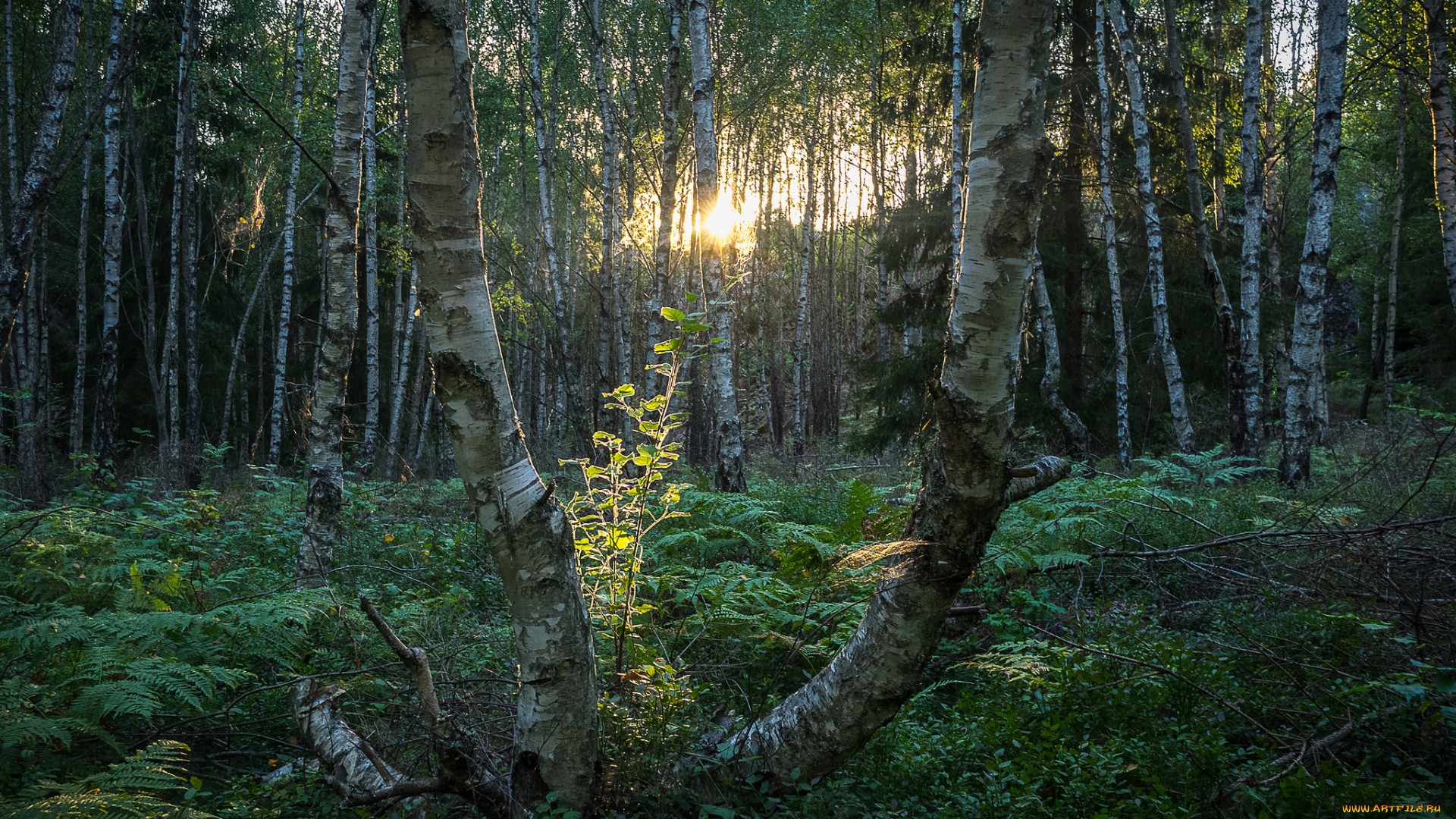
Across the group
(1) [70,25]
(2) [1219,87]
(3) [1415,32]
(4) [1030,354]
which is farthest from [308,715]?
(2) [1219,87]

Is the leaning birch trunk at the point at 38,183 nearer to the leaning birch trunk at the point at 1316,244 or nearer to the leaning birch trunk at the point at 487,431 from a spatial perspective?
the leaning birch trunk at the point at 487,431

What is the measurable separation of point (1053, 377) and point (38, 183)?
11.0 m

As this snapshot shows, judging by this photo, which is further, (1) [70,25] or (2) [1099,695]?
(1) [70,25]

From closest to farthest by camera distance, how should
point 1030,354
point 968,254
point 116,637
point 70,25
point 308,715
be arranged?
point 968,254 < point 308,715 < point 116,637 < point 70,25 < point 1030,354

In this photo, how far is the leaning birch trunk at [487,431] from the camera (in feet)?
6.63

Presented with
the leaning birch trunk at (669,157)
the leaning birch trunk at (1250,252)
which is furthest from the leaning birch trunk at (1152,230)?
the leaning birch trunk at (669,157)

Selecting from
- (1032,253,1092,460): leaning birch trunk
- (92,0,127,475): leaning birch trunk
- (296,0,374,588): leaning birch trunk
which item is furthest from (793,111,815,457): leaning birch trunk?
(92,0,127,475): leaning birch trunk

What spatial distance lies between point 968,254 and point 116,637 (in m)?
4.15

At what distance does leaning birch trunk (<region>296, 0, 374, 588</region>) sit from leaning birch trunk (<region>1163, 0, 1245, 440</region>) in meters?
9.73

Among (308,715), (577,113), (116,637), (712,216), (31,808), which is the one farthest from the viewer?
(577,113)

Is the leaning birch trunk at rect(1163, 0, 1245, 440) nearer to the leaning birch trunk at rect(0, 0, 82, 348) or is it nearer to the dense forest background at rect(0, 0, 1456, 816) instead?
the dense forest background at rect(0, 0, 1456, 816)

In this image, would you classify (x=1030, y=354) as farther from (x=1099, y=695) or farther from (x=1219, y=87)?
(x=1099, y=695)

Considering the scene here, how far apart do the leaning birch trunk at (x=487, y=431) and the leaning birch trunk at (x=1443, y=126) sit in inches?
336

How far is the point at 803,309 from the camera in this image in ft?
52.6
